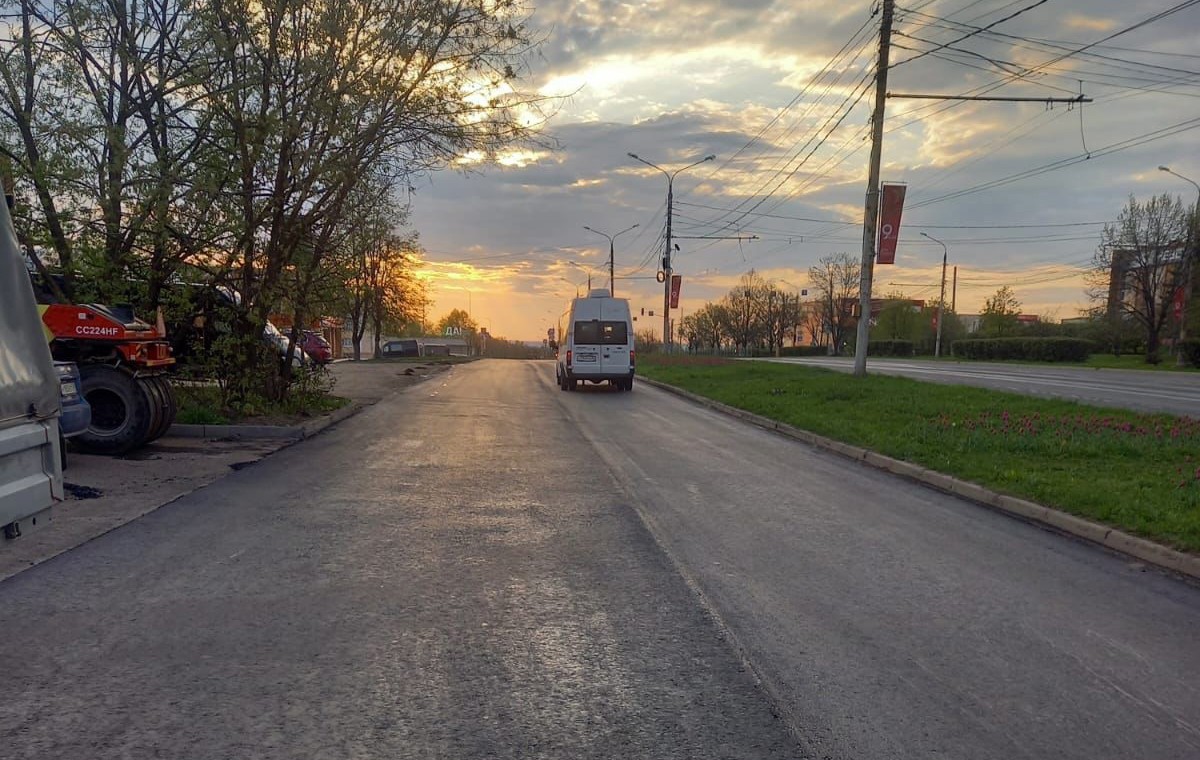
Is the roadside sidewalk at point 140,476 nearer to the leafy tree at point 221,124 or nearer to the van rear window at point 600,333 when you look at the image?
the leafy tree at point 221,124

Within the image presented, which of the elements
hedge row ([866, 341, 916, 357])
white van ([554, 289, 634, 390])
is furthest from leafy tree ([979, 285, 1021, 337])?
white van ([554, 289, 634, 390])

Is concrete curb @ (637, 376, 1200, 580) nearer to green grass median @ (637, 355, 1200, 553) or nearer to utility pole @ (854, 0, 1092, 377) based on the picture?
green grass median @ (637, 355, 1200, 553)

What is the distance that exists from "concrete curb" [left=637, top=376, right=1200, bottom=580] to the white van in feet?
36.8

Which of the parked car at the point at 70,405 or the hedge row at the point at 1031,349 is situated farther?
the hedge row at the point at 1031,349

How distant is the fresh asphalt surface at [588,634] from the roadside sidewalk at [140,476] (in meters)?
0.32

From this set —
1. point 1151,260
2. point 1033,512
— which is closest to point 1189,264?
point 1151,260

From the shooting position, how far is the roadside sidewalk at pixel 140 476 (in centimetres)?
586

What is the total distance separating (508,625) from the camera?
14.3 feet

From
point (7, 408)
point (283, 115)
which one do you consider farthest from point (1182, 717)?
point (283, 115)

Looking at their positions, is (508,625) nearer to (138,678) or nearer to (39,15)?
(138,678)

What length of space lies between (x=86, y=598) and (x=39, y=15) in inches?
450

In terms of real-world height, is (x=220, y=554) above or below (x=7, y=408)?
below

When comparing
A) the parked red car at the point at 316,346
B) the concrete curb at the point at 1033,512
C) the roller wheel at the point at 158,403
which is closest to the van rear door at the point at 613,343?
the concrete curb at the point at 1033,512

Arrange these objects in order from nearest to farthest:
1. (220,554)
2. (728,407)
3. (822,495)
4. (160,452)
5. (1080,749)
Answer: (1080,749)
(220,554)
(822,495)
(160,452)
(728,407)
